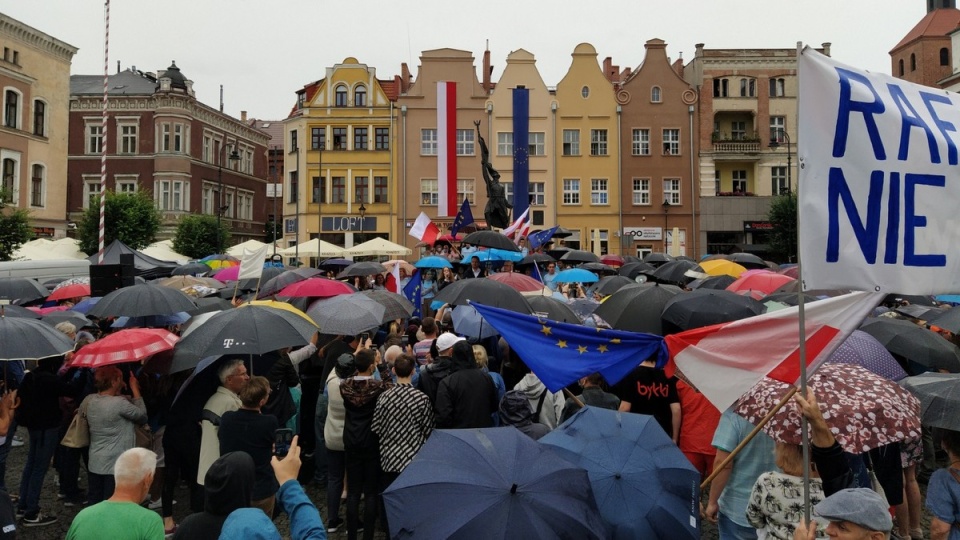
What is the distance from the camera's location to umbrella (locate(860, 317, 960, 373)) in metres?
7.23

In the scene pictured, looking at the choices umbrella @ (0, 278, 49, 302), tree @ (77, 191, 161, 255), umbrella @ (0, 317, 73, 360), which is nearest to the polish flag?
umbrella @ (0, 317, 73, 360)

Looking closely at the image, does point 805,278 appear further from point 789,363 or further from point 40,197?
point 40,197

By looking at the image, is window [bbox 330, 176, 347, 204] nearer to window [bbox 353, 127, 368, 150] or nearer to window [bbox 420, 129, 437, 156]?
window [bbox 353, 127, 368, 150]

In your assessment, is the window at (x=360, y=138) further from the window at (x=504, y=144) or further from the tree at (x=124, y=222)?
the tree at (x=124, y=222)

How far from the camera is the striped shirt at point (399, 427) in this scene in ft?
19.4

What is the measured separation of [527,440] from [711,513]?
1.79 meters

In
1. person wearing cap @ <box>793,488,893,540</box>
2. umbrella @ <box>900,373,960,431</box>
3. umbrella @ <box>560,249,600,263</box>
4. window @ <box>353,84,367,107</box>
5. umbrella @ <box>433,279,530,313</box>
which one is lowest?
person wearing cap @ <box>793,488,893,540</box>

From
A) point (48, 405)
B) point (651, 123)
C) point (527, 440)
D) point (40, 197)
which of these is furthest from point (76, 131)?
point (527, 440)

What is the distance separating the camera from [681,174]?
47.0m

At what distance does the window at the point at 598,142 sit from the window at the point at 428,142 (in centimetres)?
1023

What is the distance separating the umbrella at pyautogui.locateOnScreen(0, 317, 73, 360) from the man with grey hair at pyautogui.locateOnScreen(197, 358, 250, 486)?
1667mm

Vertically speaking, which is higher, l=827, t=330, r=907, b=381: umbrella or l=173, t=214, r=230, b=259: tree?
l=173, t=214, r=230, b=259: tree

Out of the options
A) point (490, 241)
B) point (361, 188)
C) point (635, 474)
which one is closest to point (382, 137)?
point (361, 188)

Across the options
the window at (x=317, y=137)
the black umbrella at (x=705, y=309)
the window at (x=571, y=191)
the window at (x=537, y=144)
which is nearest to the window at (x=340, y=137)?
the window at (x=317, y=137)
